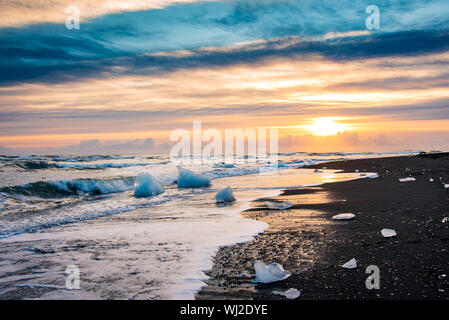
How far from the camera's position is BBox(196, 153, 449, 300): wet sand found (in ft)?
8.69

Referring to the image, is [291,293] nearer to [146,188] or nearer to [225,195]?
[225,195]

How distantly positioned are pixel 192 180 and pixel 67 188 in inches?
204

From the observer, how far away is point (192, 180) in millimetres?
13000

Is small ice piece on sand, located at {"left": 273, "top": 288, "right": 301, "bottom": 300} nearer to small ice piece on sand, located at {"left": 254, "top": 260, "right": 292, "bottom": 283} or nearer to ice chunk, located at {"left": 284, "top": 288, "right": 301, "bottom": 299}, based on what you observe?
ice chunk, located at {"left": 284, "top": 288, "right": 301, "bottom": 299}

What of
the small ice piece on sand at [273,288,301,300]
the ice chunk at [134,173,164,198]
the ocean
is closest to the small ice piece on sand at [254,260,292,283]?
the small ice piece on sand at [273,288,301,300]

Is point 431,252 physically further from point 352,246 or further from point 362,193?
point 362,193

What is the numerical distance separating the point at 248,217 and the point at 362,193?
415 cm

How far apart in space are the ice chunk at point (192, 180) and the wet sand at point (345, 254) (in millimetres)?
6769

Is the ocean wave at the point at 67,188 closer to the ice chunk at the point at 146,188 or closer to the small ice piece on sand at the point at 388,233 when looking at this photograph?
the ice chunk at the point at 146,188

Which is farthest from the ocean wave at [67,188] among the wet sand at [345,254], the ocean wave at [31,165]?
the ocean wave at [31,165]

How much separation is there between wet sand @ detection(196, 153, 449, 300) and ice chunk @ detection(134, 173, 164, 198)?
519 cm

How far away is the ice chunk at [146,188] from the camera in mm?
10508
